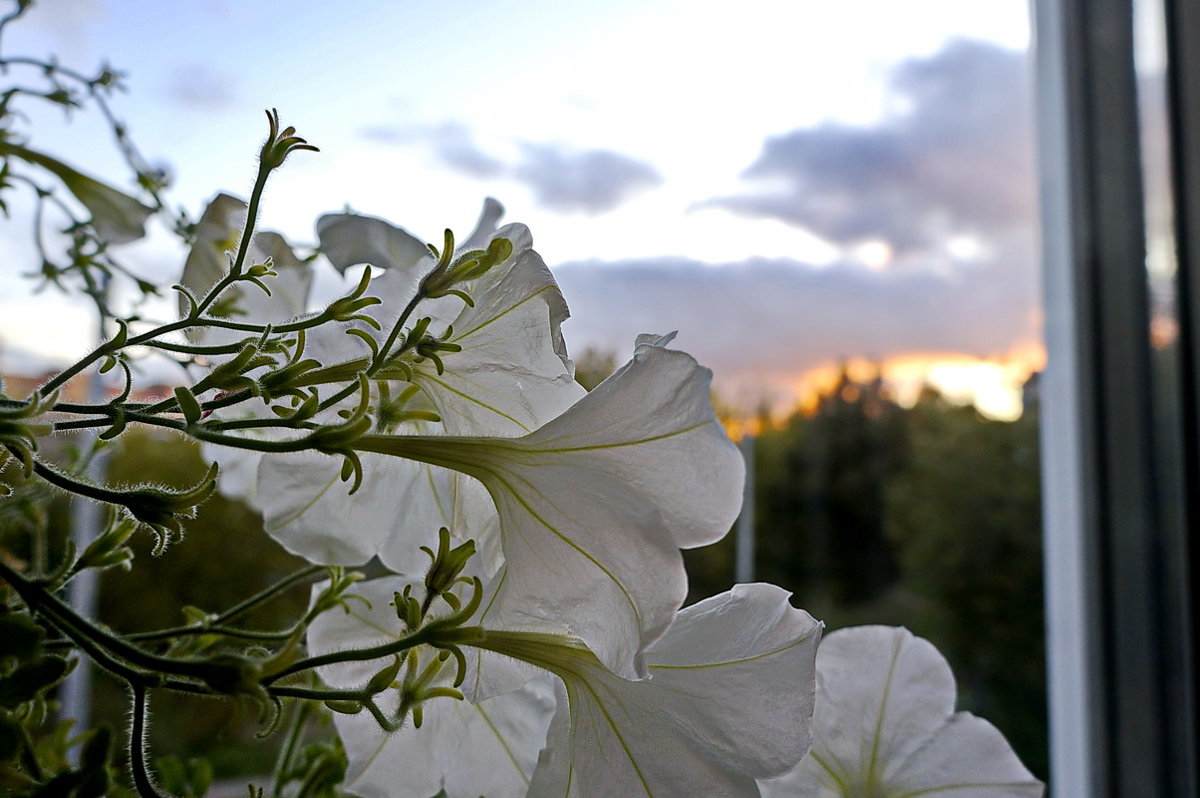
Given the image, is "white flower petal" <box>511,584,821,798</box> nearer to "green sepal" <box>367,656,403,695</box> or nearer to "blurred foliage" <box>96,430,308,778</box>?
"green sepal" <box>367,656,403,695</box>

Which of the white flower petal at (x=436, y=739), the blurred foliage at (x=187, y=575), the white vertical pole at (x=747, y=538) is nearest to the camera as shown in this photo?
the white flower petal at (x=436, y=739)

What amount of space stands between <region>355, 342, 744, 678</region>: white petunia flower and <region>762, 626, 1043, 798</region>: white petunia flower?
14 centimetres

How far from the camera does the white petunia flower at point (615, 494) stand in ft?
0.69

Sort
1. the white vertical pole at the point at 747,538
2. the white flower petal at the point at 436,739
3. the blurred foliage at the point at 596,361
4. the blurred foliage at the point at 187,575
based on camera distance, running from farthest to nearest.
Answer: the white vertical pole at the point at 747,538 → the blurred foliage at the point at 596,361 → the blurred foliage at the point at 187,575 → the white flower petal at the point at 436,739

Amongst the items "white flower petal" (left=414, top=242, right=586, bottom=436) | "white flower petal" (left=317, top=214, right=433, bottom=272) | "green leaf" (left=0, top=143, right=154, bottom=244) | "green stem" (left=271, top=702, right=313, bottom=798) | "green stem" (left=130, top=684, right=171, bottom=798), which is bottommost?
"green stem" (left=271, top=702, right=313, bottom=798)

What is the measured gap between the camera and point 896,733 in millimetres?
318

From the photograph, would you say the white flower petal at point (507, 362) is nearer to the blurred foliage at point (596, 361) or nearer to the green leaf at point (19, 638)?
the green leaf at point (19, 638)

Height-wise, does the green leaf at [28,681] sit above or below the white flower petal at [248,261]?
below

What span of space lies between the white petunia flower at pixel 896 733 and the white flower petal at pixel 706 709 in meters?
0.09

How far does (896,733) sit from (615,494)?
0.56 ft

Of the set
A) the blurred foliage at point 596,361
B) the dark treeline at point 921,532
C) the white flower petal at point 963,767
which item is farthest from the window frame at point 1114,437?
the white flower petal at point 963,767

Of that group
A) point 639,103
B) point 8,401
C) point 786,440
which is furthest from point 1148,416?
point 8,401

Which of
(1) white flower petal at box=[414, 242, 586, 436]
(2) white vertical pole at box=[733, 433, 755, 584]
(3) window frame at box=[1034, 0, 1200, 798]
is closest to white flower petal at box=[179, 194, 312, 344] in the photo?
(1) white flower petal at box=[414, 242, 586, 436]

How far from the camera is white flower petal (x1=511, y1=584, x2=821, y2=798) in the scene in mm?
235
